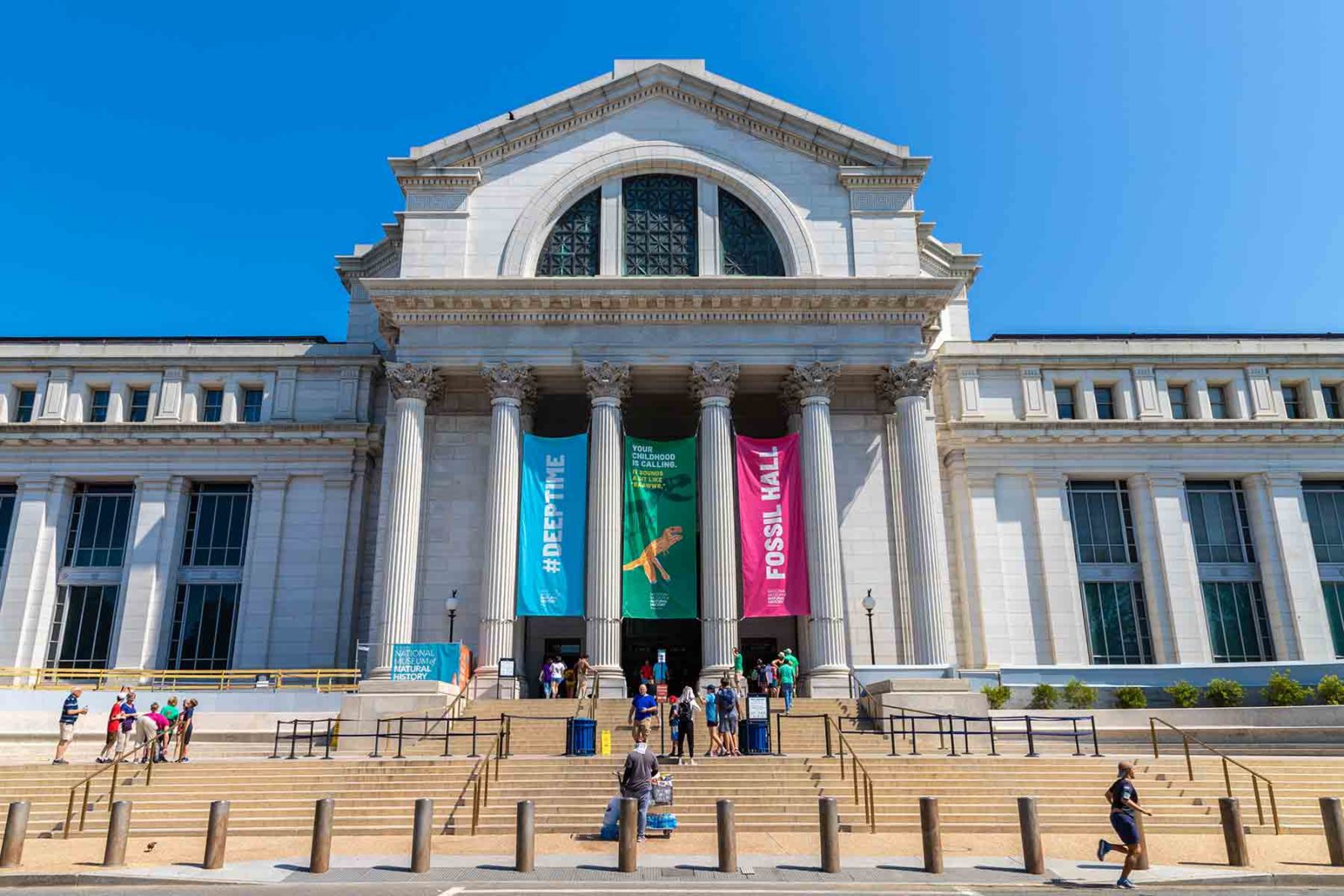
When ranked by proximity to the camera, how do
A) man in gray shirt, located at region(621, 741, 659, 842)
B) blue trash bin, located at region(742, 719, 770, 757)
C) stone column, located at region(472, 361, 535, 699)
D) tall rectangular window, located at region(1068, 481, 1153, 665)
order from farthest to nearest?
tall rectangular window, located at region(1068, 481, 1153, 665) → stone column, located at region(472, 361, 535, 699) → blue trash bin, located at region(742, 719, 770, 757) → man in gray shirt, located at region(621, 741, 659, 842)

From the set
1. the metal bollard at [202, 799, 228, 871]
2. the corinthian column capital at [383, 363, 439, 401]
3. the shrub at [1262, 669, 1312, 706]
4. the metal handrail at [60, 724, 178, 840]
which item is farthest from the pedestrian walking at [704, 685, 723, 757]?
the shrub at [1262, 669, 1312, 706]

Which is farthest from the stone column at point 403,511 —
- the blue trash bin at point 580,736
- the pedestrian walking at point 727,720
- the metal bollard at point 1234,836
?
the metal bollard at point 1234,836

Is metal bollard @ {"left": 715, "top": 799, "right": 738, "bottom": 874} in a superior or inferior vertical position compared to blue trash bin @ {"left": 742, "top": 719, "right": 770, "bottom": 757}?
inferior

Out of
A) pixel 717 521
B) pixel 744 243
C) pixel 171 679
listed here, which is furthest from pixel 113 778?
pixel 744 243

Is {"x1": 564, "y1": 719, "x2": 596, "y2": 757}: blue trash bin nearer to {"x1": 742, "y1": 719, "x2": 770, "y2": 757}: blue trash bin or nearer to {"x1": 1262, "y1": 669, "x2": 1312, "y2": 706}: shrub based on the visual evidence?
{"x1": 742, "y1": 719, "x2": 770, "y2": 757}: blue trash bin

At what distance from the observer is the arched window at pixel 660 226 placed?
39.0 m

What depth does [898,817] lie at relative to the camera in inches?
769

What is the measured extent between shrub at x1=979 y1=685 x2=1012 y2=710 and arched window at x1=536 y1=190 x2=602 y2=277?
2077 centimetres

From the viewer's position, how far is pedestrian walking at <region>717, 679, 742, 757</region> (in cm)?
2373

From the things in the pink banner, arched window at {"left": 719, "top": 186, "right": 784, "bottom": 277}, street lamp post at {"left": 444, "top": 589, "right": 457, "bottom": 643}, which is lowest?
street lamp post at {"left": 444, "top": 589, "right": 457, "bottom": 643}

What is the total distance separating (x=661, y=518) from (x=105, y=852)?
70.1 feet

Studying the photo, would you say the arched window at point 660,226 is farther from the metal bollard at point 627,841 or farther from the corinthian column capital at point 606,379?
the metal bollard at point 627,841

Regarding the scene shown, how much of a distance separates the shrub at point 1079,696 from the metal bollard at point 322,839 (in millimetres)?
24366

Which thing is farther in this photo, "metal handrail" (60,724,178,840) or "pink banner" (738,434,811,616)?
"pink banner" (738,434,811,616)
